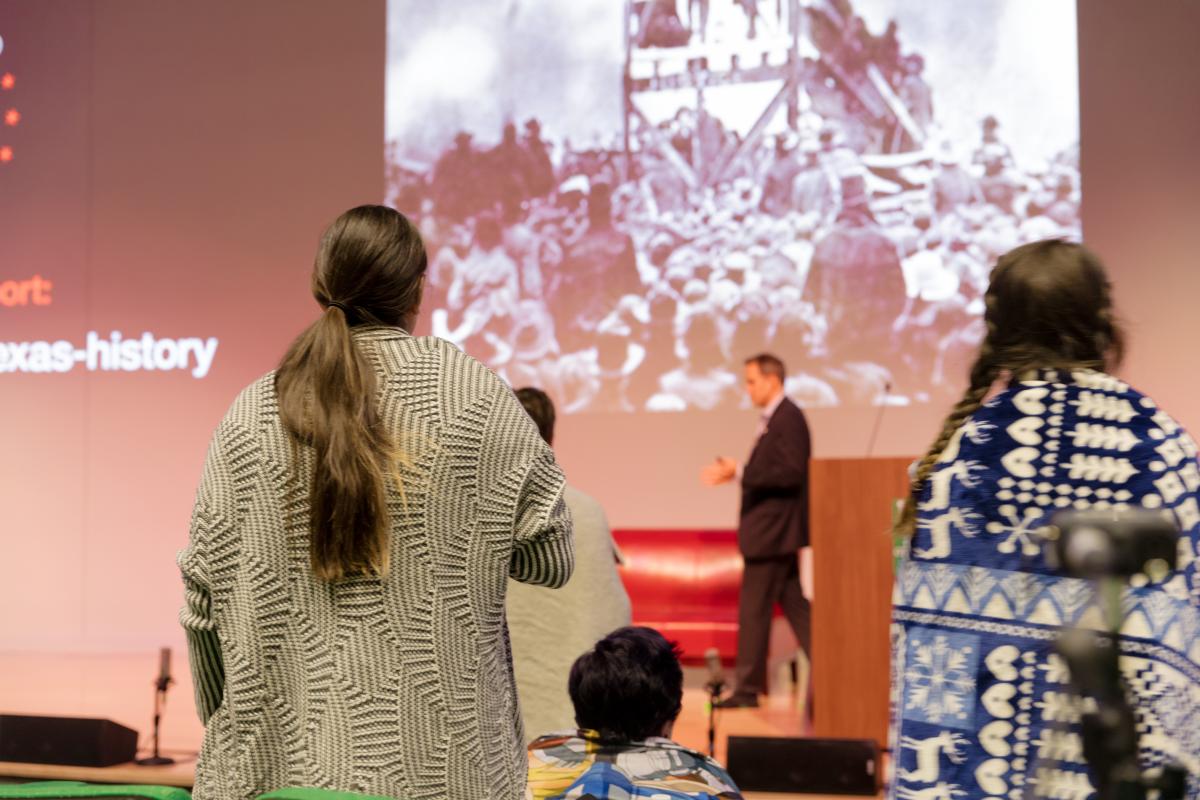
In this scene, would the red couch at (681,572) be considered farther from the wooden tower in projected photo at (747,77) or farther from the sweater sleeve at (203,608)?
the sweater sleeve at (203,608)

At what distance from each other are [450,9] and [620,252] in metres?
1.77

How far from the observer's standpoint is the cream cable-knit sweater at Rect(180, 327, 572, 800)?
1549mm

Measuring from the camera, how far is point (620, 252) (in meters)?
7.30

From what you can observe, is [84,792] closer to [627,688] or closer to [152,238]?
[627,688]

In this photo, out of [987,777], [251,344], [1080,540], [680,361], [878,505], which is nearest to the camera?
[1080,540]

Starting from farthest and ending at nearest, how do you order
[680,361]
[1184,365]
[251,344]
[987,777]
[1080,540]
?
[251,344], [680,361], [1184,365], [987,777], [1080,540]

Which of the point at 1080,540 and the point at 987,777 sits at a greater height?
the point at 1080,540

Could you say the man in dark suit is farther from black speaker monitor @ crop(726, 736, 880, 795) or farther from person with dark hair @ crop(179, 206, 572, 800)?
person with dark hair @ crop(179, 206, 572, 800)

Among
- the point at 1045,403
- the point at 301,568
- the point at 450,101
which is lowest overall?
the point at 301,568

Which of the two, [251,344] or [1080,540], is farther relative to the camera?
[251,344]

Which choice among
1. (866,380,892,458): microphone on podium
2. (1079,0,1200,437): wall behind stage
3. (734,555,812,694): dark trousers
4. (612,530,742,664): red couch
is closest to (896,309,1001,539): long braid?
(734,555,812,694): dark trousers

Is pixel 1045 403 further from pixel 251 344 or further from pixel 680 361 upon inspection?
pixel 251 344

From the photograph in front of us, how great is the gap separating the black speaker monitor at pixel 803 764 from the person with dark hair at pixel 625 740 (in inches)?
60.3

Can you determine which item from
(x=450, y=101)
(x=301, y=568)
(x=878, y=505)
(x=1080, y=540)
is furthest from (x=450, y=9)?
(x=1080, y=540)
